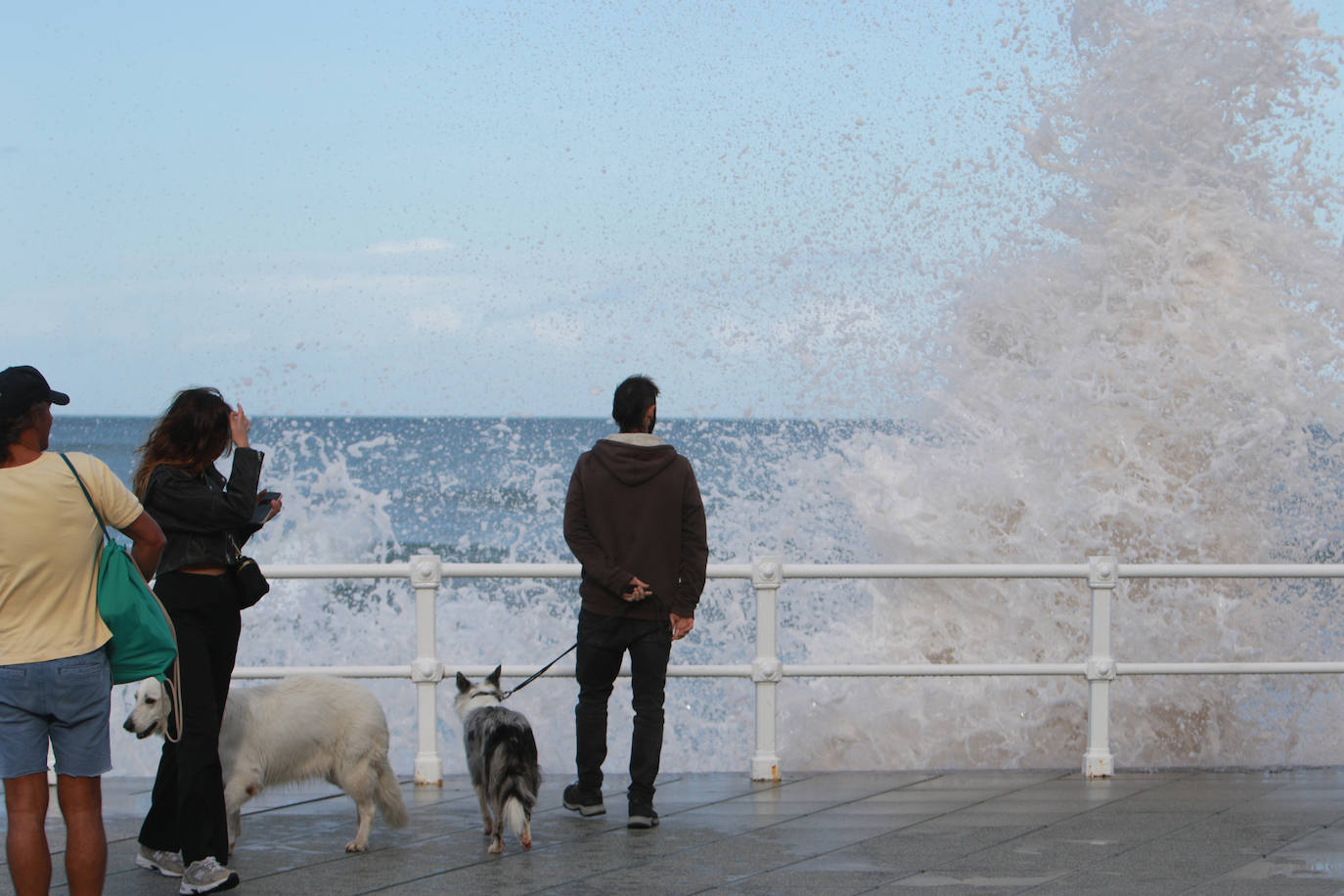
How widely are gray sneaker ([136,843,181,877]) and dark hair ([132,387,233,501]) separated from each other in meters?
1.40

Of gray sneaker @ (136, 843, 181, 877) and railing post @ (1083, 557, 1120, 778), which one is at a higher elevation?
railing post @ (1083, 557, 1120, 778)

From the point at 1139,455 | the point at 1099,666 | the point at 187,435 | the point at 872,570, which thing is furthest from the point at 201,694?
the point at 1139,455

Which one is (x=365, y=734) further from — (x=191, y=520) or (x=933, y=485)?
(x=933, y=485)

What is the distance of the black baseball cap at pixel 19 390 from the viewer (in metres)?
4.05

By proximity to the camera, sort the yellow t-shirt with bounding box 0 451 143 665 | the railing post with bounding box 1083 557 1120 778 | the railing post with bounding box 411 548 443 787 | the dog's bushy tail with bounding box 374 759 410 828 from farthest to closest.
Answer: the railing post with bounding box 1083 557 1120 778, the railing post with bounding box 411 548 443 787, the dog's bushy tail with bounding box 374 759 410 828, the yellow t-shirt with bounding box 0 451 143 665

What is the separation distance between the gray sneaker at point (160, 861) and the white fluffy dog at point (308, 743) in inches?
10.4

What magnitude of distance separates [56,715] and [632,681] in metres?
2.59

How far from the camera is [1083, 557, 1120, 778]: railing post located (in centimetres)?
727

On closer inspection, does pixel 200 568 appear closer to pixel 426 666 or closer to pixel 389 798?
pixel 389 798

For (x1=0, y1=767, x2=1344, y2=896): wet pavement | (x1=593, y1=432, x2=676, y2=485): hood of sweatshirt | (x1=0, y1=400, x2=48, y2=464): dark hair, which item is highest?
(x1=0, y1=400, x2=48, y2=464): dark hair

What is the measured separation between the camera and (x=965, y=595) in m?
11.8

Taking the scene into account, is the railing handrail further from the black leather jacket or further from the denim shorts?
the denim shorts

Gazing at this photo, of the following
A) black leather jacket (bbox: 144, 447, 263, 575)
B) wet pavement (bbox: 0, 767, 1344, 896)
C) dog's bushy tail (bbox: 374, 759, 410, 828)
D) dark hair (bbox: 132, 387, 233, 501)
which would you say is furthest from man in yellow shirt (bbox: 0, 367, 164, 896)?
dog's bushy tail (bbox: 374, 759, 410, 828)

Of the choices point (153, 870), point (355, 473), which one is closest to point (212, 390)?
point (153, 870)
